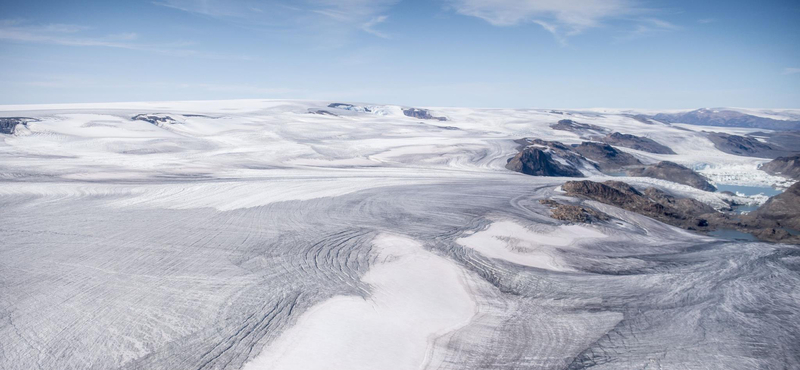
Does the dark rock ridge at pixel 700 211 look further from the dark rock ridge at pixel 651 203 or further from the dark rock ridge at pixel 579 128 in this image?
the dark rock ridge at pixel 579 128

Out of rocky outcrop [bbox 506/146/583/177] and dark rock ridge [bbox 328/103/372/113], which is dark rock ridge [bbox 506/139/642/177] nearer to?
rocky outcrop [bbox 506/146/583/177]

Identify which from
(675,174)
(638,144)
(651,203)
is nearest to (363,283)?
(651,203)

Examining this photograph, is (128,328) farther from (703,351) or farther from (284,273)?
(703,351)

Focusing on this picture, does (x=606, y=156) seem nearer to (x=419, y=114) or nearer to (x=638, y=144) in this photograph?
(x=638, y=144)

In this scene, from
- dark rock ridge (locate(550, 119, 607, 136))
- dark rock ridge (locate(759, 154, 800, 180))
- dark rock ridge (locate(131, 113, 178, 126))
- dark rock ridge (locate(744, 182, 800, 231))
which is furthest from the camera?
dark rock ridge (locate(550, 119, 607, 136))

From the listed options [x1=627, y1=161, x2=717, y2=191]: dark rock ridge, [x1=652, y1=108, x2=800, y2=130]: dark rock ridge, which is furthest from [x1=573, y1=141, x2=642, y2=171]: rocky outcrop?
[x1=652, y1=108, x2=800, y2=130]: dark rock ridge

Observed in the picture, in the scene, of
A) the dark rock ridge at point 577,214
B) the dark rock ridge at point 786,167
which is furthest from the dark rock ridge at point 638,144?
the dark rock ridge at point 577,214
